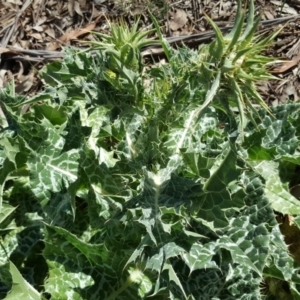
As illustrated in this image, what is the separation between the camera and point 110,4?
406 cm

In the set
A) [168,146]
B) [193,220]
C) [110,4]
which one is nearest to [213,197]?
[193,220]

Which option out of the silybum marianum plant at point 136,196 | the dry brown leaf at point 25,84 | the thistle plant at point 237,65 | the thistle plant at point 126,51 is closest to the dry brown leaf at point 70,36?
the dry brown leaf at point 25,84

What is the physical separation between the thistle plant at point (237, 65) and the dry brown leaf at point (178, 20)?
6.99 feet

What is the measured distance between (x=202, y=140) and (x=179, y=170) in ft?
1.52

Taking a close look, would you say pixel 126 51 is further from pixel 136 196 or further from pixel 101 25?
pixel 101 25

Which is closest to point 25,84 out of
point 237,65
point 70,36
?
point 70,36

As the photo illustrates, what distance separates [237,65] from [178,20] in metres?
2.30

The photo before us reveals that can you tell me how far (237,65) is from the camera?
1.81 metres

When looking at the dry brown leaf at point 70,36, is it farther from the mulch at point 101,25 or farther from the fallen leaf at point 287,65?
the fallen leaf at point 287,65

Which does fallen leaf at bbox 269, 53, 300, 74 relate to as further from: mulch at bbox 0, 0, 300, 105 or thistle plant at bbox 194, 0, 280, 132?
thistle plant at bbox 194, 0, 280, 132

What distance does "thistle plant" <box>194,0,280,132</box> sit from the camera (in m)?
1.77

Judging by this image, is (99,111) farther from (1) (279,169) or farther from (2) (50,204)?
(1) (279,169)

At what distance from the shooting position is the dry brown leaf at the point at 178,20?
3.98 m

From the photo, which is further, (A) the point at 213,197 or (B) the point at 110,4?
(B) the point at 110,4
